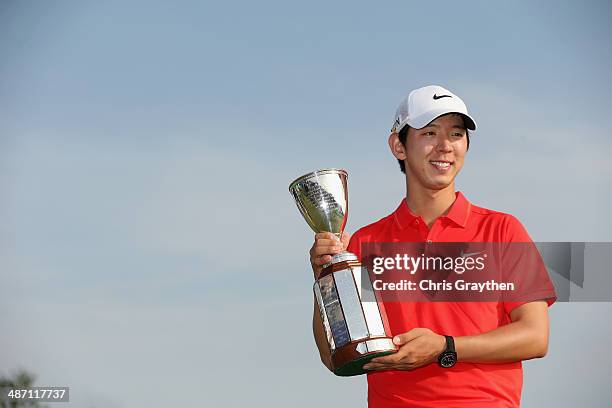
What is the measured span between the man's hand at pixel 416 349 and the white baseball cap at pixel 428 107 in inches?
51.1

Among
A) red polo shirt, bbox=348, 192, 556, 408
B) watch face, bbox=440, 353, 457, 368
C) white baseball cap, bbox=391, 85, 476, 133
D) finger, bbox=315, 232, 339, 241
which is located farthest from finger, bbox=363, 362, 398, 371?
white baseball cap, bbox=391, 85, 476, 133

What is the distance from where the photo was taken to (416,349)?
169 inches

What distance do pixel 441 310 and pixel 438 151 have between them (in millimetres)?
967

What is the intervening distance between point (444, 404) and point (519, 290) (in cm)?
76

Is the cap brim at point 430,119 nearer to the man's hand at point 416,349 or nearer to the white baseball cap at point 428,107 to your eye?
the white baseball cap at point 428,107

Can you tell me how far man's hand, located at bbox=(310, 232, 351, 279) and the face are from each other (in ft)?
2.16

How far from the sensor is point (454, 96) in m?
5.05

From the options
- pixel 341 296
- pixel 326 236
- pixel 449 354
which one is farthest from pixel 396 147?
pixel 449 354

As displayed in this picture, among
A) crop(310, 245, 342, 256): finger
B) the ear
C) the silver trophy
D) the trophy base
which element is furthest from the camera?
the ear

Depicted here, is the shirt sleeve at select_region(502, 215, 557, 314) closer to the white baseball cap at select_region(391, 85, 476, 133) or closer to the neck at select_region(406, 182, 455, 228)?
the neck at select_region(406, 182, 455, 228)

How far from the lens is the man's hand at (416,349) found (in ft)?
14.1

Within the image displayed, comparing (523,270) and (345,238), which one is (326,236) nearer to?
(345,238)

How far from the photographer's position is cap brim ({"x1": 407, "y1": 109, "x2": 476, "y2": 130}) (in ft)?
16.1

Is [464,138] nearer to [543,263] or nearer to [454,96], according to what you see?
[454,96]
